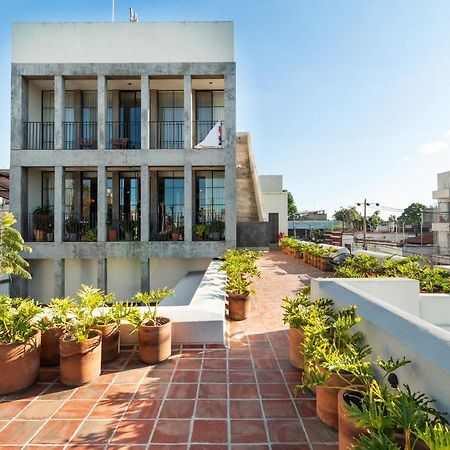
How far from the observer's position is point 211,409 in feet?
10.7

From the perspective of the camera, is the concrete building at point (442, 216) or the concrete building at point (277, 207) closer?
the concrete building at point (277, 207)

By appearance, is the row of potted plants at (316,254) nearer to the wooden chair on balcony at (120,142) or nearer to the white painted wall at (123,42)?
the white painted wall at (123,42)

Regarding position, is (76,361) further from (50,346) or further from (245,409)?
(245,409)

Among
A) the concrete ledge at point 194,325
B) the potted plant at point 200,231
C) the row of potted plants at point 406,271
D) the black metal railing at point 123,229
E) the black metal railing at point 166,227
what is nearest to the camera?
the concrete ledge at point 194,325

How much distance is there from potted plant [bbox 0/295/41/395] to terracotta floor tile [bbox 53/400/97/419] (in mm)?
725

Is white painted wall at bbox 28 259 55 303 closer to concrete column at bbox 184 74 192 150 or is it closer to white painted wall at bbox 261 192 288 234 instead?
concrete column at bbox 184 74 192 150

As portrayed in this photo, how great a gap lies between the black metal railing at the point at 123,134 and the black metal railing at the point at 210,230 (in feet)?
15.4

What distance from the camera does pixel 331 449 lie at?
2.66 m

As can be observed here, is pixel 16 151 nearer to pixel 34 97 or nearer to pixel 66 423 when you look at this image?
pixel 34 97

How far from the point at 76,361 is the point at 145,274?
29.8 ft

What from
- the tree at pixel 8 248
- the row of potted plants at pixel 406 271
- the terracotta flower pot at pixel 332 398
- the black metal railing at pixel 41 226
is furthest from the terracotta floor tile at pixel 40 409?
the black metal railing at pixel 41 226

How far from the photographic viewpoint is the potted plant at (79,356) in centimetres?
372

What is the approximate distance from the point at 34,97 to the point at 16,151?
2943 mm

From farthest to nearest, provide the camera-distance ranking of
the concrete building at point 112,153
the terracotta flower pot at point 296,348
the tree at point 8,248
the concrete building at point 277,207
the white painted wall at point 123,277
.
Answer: the concrete building at point 277,207 → the white painted wall at point 123,277 → the concrete building at point 112,153 → the tree at point 8,248 → the terracotta flower pot at point 296,348
